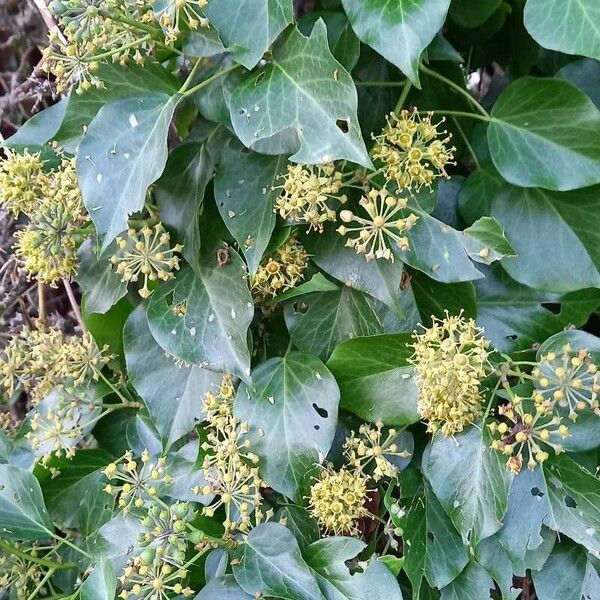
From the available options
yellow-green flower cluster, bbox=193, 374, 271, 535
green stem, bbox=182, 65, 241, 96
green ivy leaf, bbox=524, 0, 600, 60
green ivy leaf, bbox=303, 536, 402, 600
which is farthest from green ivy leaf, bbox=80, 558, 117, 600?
green ivy leaf, bbox=524, 0, 600, 60

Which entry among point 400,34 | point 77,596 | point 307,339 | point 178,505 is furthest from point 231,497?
point 400,34

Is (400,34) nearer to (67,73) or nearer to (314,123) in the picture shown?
(314,123)

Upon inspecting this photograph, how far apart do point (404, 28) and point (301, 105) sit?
128 mm

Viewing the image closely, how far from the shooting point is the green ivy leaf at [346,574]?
78 cm

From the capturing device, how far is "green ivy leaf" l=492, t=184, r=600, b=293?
79 centimetres

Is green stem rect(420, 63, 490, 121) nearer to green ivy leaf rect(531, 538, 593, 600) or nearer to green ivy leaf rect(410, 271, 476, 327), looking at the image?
green ivy leaf rect(410, 271, 476, 327)

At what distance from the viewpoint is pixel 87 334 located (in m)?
1.00

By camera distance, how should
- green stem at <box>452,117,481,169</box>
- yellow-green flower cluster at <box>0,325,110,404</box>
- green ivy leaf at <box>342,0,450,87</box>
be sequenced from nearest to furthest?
green ivy leaf at <box>342,0,450,87</box> → green stem at <box>452,117,481,169</box> → yellow-green flower cluster at <box>0,325,110,404</box>

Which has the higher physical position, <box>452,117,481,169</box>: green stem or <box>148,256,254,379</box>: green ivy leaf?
<box>452,117,481,169</box>: green stem

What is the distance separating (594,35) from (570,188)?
6.3 inches

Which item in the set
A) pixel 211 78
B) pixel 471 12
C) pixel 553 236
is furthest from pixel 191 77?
pixel 553 236

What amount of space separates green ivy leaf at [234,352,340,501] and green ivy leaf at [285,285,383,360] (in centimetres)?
3

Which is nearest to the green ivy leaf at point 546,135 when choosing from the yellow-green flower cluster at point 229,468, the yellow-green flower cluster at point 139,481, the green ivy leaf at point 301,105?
the green ivy leaf at point 301,105

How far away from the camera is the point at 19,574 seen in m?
0.97
